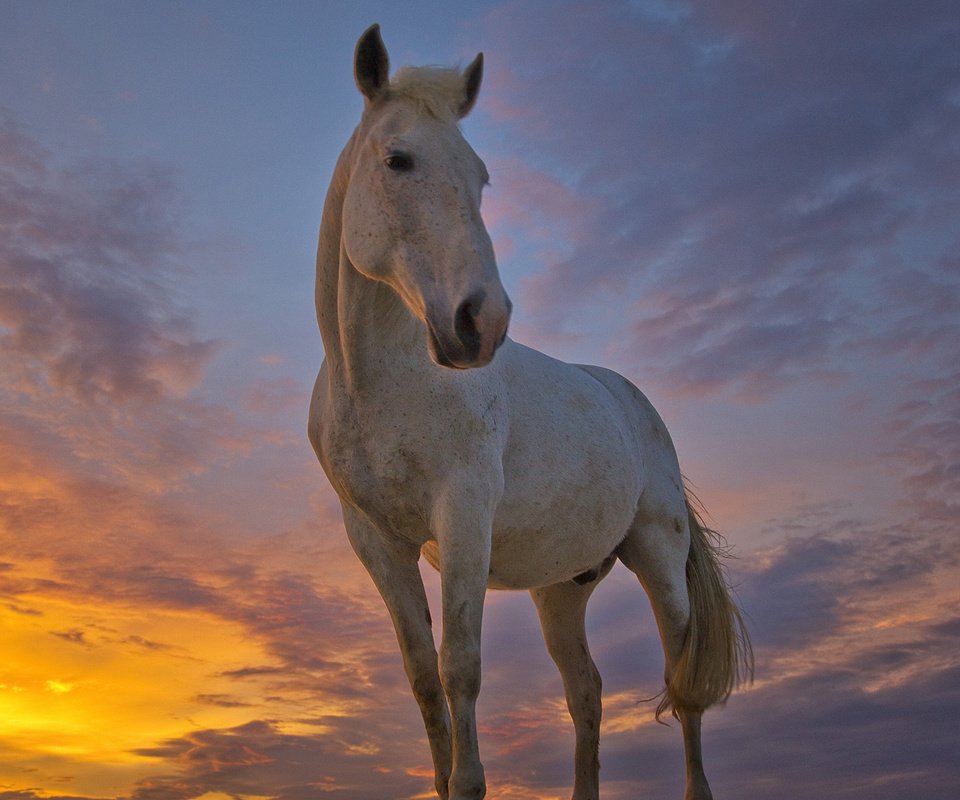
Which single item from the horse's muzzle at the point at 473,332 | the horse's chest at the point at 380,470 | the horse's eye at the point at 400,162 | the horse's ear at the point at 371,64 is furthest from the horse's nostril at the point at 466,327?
the horse's ear at the point at 371,64

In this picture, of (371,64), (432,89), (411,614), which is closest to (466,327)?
(432,89)

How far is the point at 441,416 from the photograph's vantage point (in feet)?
14.6

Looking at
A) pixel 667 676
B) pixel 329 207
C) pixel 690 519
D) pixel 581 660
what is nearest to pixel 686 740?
pixel 667 676

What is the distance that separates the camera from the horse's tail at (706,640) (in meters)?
6.25

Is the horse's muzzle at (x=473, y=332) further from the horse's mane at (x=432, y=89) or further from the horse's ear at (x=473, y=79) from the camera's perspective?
the horse's ear at (x=473, y=79)

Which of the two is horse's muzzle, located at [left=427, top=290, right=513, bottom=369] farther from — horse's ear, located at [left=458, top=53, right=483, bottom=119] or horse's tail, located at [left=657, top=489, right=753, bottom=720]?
horse's tail, located at [left=657, top=489, right=753, bottom=720]

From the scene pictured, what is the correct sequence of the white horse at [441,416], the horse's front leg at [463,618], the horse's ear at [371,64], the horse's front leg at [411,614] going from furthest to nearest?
1. the horse's front leg at [411,614]
2. the horse's ear at [371,64]
3. the horse's front leg at [463,618]
4. the white horse at [441,416]

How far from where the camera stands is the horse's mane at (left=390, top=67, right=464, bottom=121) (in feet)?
13.9

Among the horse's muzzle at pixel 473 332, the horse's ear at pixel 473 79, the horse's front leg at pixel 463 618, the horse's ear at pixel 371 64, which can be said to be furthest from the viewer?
the horse's ear at pixel 473 79

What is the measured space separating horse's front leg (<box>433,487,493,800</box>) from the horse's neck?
2.35 ft

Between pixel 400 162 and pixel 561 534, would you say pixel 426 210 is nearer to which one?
pixel 400 162

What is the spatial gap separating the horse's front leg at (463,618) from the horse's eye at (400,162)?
A: 4.67 ft

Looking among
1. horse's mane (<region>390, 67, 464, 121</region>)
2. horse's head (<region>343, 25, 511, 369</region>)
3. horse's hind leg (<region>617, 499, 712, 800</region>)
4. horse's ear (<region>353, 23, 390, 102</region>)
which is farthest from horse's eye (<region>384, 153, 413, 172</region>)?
horse's hind leg (<region>617, 499, 712, 800</region>)

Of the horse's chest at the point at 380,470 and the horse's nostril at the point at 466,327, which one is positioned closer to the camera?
the horse's nostril at the point at 466,327
